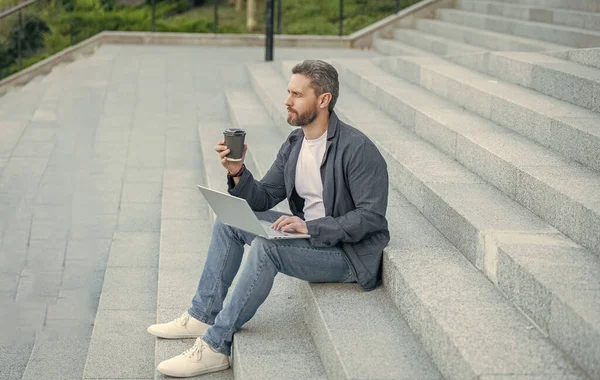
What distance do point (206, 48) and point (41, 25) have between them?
2.51m

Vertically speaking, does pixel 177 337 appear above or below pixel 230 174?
below

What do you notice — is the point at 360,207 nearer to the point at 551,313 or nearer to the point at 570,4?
the point at 551,313

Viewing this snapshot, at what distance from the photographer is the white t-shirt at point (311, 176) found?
183 inches

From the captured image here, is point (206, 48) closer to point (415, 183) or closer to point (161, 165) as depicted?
point (161, 165)

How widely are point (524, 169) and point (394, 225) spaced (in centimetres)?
75

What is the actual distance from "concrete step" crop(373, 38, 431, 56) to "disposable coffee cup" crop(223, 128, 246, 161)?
824 cm

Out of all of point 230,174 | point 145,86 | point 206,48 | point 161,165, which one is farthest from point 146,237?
point 206,48

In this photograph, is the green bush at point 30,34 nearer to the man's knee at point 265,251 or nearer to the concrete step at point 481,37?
the concrete step at point 481,37

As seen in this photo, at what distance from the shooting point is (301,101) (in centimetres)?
449

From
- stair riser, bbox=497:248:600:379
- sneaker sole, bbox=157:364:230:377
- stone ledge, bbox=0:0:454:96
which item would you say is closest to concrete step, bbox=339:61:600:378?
stair riser, bbox=497:248:600:379

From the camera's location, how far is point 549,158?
5.28 m

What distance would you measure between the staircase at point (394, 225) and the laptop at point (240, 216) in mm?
372

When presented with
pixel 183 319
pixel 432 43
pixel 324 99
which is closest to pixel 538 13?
pixel 432 43

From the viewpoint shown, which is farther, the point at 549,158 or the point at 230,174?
the point at 549,158
